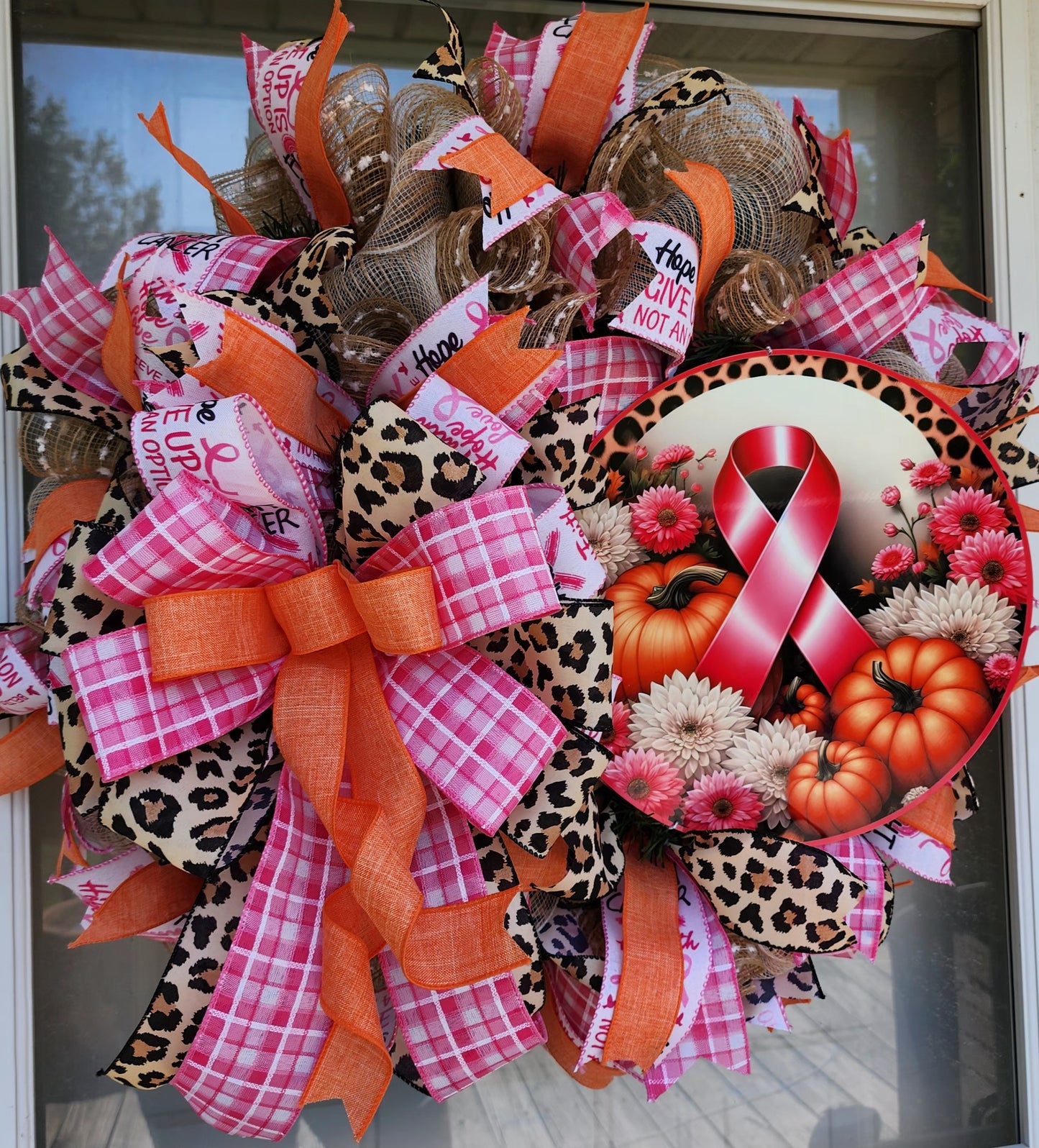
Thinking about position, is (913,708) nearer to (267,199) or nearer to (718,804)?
(718,804)

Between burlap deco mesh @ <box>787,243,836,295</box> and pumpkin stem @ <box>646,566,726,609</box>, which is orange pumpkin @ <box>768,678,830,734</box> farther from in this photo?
burlap deco mesh @ <box>787,243,836,295</box>

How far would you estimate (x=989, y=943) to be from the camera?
894 mm

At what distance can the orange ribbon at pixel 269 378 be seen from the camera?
0.49m

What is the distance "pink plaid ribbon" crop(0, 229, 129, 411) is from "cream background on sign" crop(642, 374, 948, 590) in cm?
38

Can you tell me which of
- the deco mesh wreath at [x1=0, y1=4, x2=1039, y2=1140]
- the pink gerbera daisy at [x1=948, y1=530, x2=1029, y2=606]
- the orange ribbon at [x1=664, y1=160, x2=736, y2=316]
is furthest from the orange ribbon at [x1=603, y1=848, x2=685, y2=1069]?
the orange ribbon at [x1=664, y1=160, x2=736, y2=316]

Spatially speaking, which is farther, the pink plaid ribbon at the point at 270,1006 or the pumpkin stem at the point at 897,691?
the pumpkin stem at the point at 897,691

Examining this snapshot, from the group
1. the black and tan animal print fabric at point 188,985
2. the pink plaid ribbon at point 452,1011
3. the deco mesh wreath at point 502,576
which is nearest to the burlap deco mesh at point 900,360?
the deco mesh wreath at point 502,576

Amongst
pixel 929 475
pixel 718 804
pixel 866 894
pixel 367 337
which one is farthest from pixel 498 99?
pixel 866 894

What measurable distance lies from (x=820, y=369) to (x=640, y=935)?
1.36 feet

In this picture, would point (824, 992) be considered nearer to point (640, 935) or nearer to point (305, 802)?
point (640, 935)

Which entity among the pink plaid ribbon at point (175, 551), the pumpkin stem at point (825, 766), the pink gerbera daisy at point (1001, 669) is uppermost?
the pink plaid ribbon at point (175, 551)

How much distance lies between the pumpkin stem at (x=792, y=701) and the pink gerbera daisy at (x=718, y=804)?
64mm

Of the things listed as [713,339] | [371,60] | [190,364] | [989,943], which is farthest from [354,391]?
[989,943]

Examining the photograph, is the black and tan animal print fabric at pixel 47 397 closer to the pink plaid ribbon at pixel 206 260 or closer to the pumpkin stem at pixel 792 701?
the pink plaid ribbon at pixel 206 260
